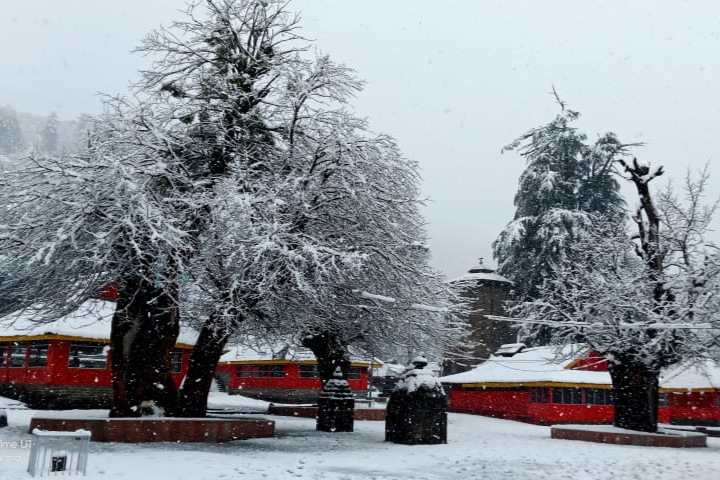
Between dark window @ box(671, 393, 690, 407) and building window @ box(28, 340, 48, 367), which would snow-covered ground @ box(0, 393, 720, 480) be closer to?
building window @ box(28, 340, 48, 367)

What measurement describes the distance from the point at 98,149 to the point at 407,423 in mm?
10103

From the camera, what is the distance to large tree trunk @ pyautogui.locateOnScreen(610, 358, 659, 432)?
20391 millimetres

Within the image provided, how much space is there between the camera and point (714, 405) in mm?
33594

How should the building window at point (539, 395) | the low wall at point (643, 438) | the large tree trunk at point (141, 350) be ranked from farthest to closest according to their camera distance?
the building window at point (539, 395), the low wall at point (643, 438), the large tree trunk at point (141, 350)

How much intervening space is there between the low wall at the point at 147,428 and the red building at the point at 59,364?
13.1 metres

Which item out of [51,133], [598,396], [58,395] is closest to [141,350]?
[58,395]

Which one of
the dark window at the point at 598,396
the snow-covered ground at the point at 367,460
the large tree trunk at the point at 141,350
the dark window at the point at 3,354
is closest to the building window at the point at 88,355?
the dark window at the point at 3,354

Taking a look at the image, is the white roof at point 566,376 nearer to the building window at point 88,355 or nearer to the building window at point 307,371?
the building window at point 307,371

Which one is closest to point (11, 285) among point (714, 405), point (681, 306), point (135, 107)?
point (135, 107)

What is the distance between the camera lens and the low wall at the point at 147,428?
1444cm

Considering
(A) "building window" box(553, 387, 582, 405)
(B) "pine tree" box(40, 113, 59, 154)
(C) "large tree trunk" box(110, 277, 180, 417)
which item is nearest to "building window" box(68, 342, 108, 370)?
(C) "large tree trunk" box(110, 277, 180, 417)

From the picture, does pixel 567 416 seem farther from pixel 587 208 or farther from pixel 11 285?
pixel 11 285

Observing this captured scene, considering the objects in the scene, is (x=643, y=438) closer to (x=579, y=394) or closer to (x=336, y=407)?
(x=336, y=407)

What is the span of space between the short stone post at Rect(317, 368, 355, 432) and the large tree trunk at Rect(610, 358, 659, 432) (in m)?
8.37
